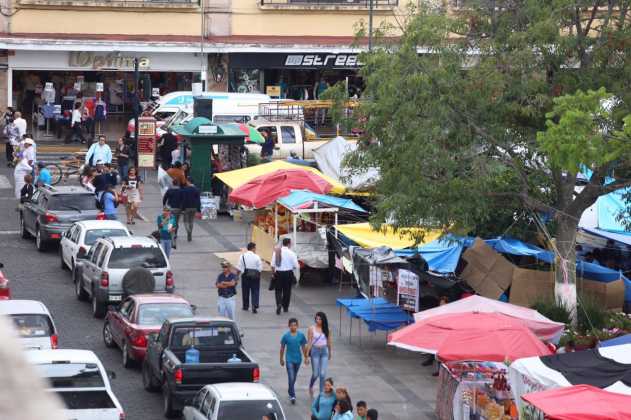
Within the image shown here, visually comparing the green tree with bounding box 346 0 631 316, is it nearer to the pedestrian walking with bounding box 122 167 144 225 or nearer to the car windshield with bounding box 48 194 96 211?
the car windshield with bounding box 48 194 96 211

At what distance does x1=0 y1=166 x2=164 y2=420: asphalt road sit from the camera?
55.9 ft

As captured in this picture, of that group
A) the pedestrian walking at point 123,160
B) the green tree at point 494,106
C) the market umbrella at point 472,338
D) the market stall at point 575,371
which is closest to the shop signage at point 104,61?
the pedestrian walking at point 123,160

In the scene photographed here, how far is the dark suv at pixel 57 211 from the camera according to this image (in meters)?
26.7

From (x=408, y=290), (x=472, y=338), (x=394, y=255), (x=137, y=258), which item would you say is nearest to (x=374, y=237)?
(x=394, y=255)

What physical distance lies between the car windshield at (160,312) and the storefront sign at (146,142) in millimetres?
19292

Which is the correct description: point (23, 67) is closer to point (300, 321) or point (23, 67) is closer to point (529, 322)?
point (300, 321)

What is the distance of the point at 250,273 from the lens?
72.4 feet

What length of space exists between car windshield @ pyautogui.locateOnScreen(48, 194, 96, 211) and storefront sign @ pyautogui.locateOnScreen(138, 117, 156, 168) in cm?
993

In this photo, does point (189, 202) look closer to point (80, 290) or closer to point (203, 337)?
point (80, 290)

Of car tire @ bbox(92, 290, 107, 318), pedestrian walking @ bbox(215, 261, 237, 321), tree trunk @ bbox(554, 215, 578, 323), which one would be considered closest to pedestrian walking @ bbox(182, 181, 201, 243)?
car tire @ bbox(92, 290, 107, 318)

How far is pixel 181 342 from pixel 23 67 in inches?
1210

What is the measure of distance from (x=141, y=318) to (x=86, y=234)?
6.35 metres

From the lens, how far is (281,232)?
2619 centimetres

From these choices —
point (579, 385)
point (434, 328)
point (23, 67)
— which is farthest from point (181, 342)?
point (23, 67)
